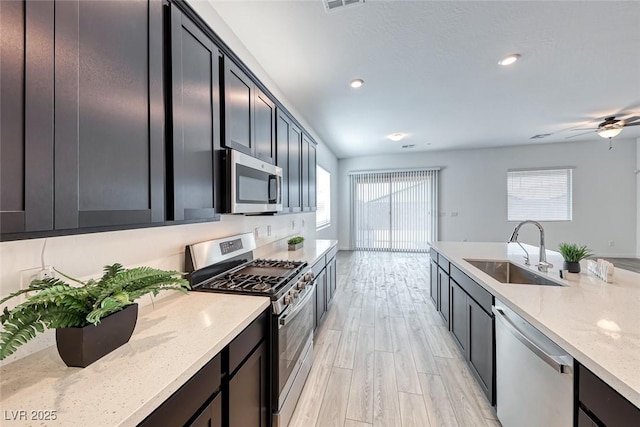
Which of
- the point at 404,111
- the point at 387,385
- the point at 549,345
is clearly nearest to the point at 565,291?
the point at 549,345

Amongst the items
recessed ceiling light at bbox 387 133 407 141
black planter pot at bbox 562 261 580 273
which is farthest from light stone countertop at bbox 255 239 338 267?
recessed ceiling light at bbox 387 133 407 141

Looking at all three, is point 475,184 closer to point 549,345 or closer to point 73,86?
point 549,345

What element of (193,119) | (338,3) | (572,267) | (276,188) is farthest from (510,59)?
(193,119)

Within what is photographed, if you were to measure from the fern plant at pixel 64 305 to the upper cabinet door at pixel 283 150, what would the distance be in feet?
5.41

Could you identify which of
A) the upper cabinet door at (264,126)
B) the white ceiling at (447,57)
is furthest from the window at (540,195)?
the upper cabinet door at (264,126)

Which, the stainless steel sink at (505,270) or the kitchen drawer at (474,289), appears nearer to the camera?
the kitchen drawer at (474,289)

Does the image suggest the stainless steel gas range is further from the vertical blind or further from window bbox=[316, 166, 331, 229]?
the vertical blind

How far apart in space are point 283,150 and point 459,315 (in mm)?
2213

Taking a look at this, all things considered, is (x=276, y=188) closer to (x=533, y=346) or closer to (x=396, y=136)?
(x=533, y=346)

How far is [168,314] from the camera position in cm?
115

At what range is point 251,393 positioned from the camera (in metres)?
1.20

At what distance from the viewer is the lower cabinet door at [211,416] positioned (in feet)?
2.70

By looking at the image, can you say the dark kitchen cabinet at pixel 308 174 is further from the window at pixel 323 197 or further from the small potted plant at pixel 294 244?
the window at pixel 323 197

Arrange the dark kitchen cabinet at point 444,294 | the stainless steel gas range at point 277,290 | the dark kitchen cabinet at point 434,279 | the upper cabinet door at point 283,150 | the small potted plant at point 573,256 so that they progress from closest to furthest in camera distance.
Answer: the stainless steel gas range at point 277,290 < the small potted plant at point 573,256 < the upper cabinet door at point 283,150 < the dark kitchen cabinet at point 444,294 < the dark kitchen cabinet at point 434,279
